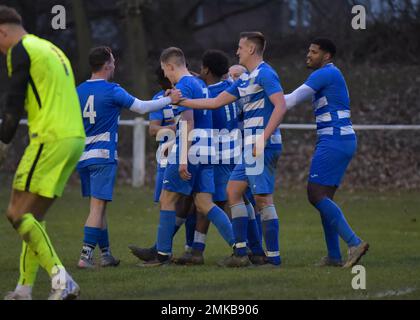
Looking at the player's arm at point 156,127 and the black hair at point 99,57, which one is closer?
the black hair at point 99,57

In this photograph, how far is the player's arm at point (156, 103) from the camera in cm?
953

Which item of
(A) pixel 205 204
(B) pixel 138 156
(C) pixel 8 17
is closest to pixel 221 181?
(A) pixel 205 204

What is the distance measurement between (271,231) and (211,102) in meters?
1.39

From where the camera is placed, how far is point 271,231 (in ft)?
32.2

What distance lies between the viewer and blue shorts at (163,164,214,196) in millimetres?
10016

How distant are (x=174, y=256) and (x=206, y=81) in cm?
197

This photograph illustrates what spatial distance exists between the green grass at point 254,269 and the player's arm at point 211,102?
158 cm

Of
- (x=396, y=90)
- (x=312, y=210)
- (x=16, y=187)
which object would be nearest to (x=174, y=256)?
(x=16, y=187)

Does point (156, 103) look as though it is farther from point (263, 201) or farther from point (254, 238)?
point (254, 238)

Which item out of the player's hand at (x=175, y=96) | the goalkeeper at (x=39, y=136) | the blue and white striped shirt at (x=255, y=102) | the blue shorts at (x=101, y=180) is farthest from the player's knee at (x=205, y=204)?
the goalkeeper at (x=39, y=136)

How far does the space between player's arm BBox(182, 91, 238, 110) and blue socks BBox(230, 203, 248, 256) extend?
103cm

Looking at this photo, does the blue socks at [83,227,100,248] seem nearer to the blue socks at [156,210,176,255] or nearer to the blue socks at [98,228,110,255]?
the blue socks at [98,228,110,255]

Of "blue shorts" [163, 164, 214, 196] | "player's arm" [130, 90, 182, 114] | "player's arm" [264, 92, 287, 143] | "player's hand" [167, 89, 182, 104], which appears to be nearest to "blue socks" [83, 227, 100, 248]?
"blue shorts" [163, 164, 214, 196]

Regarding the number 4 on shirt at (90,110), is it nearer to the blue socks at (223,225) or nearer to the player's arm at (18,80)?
the blue socks at (223,225)
